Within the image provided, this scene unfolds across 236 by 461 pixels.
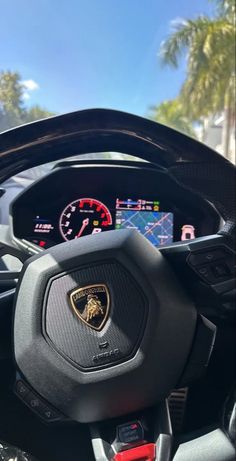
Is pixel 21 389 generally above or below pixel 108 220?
below

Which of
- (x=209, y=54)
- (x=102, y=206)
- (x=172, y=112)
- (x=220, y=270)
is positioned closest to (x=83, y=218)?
(x=102, y=206)

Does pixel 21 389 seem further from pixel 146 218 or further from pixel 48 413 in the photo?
pixel 146 218

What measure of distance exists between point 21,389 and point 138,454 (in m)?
0.27

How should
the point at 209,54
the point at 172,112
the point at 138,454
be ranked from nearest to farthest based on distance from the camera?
the point at 138,454
the point at 209,54
the point at 172,112

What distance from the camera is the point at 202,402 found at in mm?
1146

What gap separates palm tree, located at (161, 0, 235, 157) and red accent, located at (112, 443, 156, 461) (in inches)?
471

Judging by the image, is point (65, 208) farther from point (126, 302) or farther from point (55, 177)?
point (126, 302)

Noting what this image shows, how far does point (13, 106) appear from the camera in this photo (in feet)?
7.27

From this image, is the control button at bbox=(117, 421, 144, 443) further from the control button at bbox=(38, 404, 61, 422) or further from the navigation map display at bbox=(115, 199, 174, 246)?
the navigation map display at bbox=(115, 199, 174, 246)

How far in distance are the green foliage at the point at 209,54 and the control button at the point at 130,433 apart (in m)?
12.7

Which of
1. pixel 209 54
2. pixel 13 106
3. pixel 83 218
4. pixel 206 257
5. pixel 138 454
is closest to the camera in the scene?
pixel 138 454

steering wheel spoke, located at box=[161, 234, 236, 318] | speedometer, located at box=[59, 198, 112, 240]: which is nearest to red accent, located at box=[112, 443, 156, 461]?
steering wheel spoke, located at box=[161, 234, 236, 318]

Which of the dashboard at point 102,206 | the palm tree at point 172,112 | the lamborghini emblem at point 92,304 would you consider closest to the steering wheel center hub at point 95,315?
the lamborghini emblem at point 92,304

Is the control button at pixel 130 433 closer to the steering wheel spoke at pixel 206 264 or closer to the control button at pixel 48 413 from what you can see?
the control button at pixel 48 413
